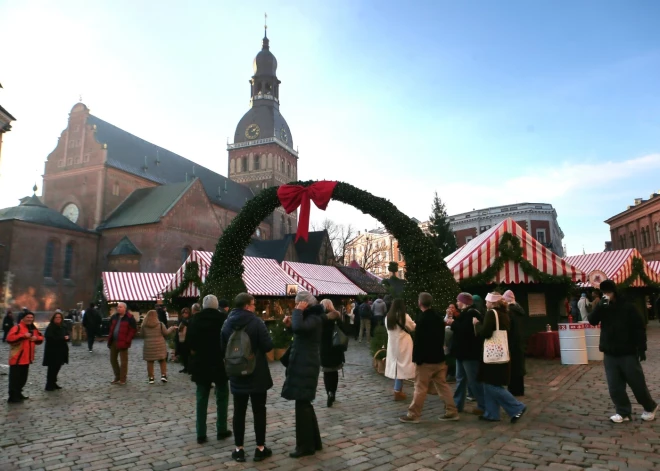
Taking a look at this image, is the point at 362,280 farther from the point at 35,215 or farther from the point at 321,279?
the point at 35,215

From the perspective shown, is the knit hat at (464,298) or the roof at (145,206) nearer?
the knit hat at (464,298)

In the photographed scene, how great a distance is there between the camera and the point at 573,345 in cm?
1136

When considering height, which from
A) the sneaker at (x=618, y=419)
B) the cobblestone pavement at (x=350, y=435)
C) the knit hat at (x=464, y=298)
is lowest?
the cobblestone pavement at (x=350, y=435)

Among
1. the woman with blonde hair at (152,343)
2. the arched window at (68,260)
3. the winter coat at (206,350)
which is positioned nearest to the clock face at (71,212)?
the arched window at (68,260)

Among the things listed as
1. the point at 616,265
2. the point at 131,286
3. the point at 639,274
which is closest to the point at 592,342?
the point at 616,265

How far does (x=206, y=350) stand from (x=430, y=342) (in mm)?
2907

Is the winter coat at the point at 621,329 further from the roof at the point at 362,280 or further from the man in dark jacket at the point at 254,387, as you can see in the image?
the roof at the point at 362,280

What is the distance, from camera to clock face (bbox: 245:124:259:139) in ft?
244

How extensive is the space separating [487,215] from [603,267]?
1533 inches

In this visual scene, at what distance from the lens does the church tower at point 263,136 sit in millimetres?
73125

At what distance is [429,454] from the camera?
503 centimetres

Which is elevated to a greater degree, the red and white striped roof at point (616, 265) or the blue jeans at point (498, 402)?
the red and white striped roof at point (616, 265)

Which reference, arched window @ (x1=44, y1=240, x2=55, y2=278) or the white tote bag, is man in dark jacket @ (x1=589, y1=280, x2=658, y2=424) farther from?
arched window @ (x1=44, y1=240, x2=55, y2=278)

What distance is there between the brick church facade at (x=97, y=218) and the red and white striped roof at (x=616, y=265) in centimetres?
3135
